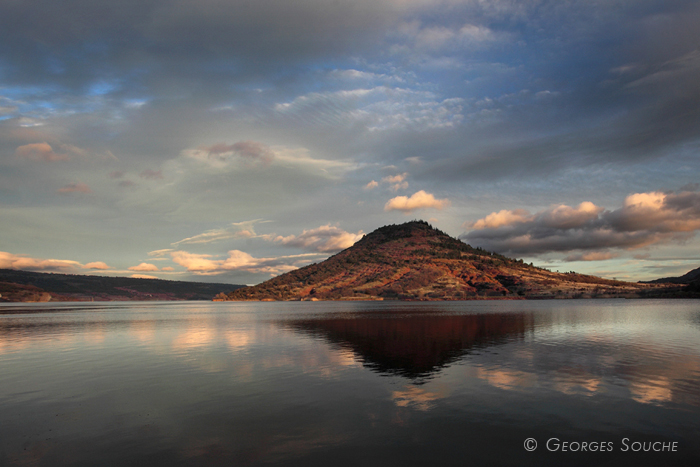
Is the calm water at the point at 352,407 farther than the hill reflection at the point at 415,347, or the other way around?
the hill reflection at the point at 415,347

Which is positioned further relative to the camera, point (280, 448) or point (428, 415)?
point (428, 415)

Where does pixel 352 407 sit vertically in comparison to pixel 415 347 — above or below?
above

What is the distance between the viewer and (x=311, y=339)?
5350 centimetres

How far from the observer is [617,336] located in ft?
178

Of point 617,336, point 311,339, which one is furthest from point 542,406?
point 617,336

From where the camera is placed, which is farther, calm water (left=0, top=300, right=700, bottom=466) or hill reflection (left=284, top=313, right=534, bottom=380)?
hill reflection (left=284, top=313, right=534, bottom=380)

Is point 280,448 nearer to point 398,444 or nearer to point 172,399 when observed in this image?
point 398,444

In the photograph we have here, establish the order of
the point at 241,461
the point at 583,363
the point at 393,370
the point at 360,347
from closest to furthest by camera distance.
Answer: the point at 241,461, the point at 393,370, the point at 583,363, the point at 360,347

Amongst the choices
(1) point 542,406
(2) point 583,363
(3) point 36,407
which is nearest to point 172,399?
(3) point 36,407

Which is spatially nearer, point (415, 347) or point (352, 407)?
point (352, 407)

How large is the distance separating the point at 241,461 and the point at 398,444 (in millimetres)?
6498

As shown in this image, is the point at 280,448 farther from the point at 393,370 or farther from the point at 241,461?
the point at 393,370

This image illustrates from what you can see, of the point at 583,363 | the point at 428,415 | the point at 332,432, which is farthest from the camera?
the point at 583,363

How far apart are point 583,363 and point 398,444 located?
26.2 metres
